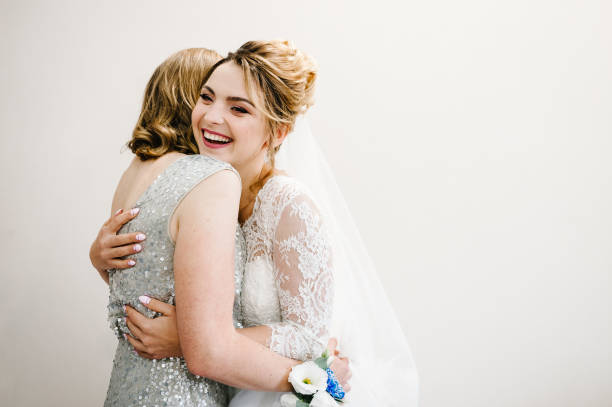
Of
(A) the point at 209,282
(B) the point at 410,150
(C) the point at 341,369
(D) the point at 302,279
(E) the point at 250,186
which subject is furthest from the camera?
(B) the point at 410,150

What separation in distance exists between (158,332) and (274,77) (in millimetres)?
748

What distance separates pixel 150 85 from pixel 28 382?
1765 millimetres

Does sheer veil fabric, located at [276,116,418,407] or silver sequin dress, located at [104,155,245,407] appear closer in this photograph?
silver sequin dress, located at [104,155,245,407]

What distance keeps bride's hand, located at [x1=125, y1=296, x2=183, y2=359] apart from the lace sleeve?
254 mm

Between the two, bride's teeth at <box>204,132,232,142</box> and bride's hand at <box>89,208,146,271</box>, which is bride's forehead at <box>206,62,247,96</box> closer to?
bride's teeth at <box>204,132,232,142</box>

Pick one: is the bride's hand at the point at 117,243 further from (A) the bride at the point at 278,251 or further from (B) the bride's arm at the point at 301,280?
(B) the bride's arm at the point at 301,280

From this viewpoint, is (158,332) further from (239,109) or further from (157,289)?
(239,109)

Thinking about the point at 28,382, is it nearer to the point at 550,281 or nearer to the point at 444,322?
the point at 444,322

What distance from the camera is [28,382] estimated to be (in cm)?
237

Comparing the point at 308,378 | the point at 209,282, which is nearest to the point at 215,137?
the point at 209,282

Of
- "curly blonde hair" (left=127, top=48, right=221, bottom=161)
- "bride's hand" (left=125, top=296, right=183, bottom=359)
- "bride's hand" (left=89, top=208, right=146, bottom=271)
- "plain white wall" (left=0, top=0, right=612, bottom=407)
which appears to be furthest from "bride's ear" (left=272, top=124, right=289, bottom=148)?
"plain white wall" (left=0, top=0, right=612, bottom=407)

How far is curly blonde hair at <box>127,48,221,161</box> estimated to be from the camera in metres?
1.46

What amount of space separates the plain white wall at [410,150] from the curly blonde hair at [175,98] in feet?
2.81

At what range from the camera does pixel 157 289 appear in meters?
1.19
